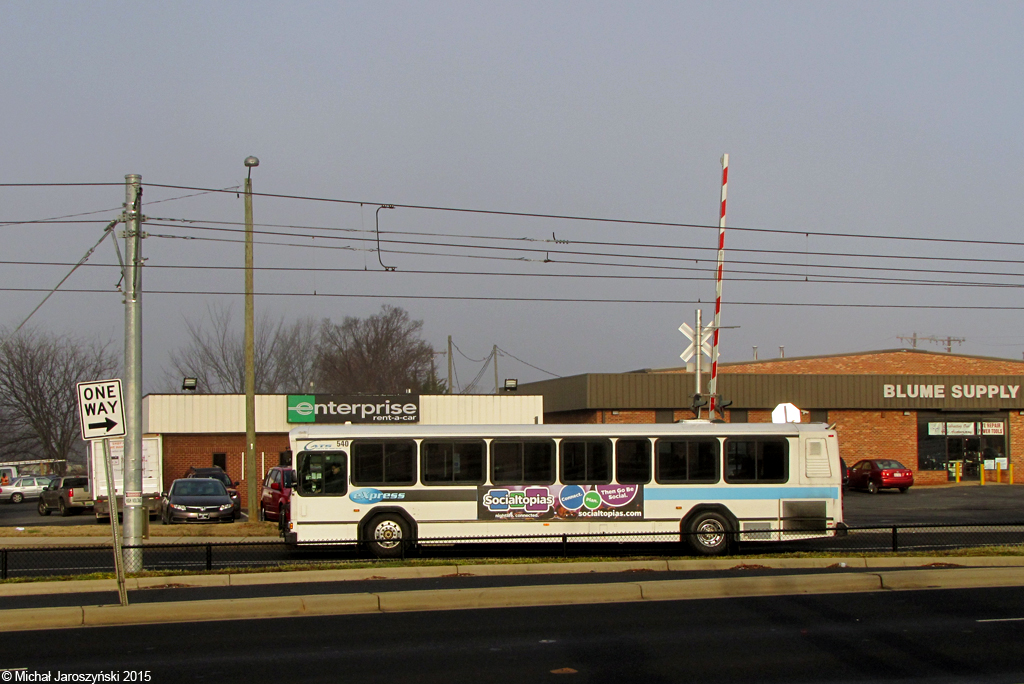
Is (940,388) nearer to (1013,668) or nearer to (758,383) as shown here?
(758,383)

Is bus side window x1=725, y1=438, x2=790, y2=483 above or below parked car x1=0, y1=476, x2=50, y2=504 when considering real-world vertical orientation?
above

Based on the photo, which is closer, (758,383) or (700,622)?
(700,622)

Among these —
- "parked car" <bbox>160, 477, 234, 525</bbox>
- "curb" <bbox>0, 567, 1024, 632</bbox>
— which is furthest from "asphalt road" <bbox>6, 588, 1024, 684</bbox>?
"parked car" <bbox>160, 477, 234, 525</bbox>

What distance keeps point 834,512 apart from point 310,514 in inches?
388

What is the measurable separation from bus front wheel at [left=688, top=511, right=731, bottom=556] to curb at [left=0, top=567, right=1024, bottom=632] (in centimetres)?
412

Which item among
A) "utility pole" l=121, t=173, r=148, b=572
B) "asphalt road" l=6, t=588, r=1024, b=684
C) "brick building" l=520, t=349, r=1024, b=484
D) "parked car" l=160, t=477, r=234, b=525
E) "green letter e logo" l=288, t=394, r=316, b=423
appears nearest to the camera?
"asphalt road" l=6, t=588, r=1024, b=684

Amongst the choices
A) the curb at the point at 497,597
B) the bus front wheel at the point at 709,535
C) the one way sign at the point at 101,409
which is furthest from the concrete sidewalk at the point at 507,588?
the bus front wheel at the point at 709,535

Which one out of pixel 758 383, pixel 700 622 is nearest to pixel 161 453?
pixel 758 383

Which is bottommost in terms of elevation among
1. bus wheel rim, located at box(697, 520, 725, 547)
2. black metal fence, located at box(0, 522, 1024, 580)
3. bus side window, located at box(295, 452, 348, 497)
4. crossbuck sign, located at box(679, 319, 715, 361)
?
black metal fence, located at box(0, 522, 1024, 580)

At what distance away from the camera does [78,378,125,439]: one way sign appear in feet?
39.0

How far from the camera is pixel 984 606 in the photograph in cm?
1209

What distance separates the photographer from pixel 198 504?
28.0 meters

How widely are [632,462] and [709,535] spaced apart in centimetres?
196

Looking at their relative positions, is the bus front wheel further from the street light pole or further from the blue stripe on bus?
the street light pole
